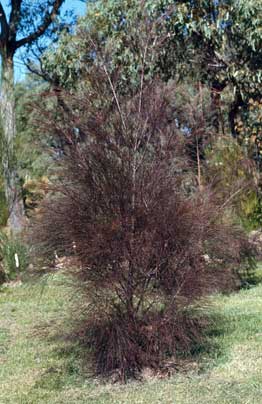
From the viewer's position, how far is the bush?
5.52 m

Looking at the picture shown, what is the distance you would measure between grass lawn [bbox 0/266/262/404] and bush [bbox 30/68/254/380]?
30 centimetres

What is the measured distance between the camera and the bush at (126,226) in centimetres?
552

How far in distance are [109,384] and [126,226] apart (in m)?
1.34

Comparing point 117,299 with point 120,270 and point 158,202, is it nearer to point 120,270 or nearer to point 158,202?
point 120,270

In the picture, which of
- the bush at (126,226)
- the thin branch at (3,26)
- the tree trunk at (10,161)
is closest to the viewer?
the bush at (126,226)

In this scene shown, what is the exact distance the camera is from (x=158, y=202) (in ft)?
18.3

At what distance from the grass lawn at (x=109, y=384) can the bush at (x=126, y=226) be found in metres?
0.30

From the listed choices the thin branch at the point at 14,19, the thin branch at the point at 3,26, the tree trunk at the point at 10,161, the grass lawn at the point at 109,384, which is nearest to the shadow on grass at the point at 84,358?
the grass lawn at the point at 109,384

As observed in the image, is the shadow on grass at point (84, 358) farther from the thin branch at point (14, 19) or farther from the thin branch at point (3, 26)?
the thin branch at point (14, 19)

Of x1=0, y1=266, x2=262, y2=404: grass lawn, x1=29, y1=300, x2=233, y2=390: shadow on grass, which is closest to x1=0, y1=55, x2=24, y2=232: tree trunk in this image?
x1=0, y1=266, x2=262, y2=404: grass lawn

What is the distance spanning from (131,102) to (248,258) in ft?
15.7

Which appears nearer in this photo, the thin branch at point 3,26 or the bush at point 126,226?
the bush at point 126,226

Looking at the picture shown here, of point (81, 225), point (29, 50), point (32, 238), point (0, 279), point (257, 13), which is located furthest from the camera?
point (29, 50)

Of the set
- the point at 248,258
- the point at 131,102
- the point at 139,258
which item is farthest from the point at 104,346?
the point at 248,258
